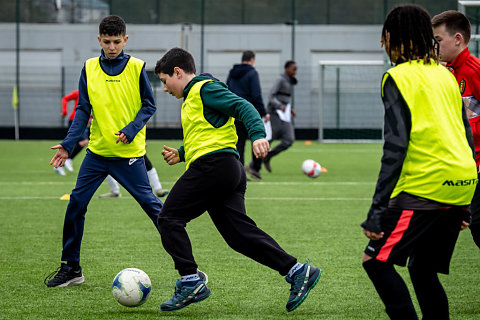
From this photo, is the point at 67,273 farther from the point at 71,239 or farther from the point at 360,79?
the point at 360,79

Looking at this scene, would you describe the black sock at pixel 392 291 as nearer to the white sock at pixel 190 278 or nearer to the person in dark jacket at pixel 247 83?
the white sock at pixel 190 278

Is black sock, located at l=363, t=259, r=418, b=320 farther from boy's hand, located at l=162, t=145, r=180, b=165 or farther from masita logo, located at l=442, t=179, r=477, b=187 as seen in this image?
boy's hand, located at l=162, t=145, r=180, b=165

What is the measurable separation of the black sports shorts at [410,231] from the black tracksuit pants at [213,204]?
1306 mm

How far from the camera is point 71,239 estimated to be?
18.4 ft

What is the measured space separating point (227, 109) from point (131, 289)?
1.28 meters

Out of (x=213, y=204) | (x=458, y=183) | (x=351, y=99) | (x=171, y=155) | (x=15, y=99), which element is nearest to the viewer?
(x=458, y=183)

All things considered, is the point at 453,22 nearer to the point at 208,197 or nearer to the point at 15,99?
the point at 208,197

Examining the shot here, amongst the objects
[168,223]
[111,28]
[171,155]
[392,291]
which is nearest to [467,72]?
[392,291]

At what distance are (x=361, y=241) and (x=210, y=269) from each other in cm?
195

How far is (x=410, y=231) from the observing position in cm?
345

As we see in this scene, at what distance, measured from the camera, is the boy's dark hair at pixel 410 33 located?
352 cm

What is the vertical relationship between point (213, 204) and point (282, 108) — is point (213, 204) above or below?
below

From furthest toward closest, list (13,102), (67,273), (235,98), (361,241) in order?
(13,102) < (361,241) < (67,273) < (235,98)

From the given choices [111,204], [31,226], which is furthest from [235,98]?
[111,204]
